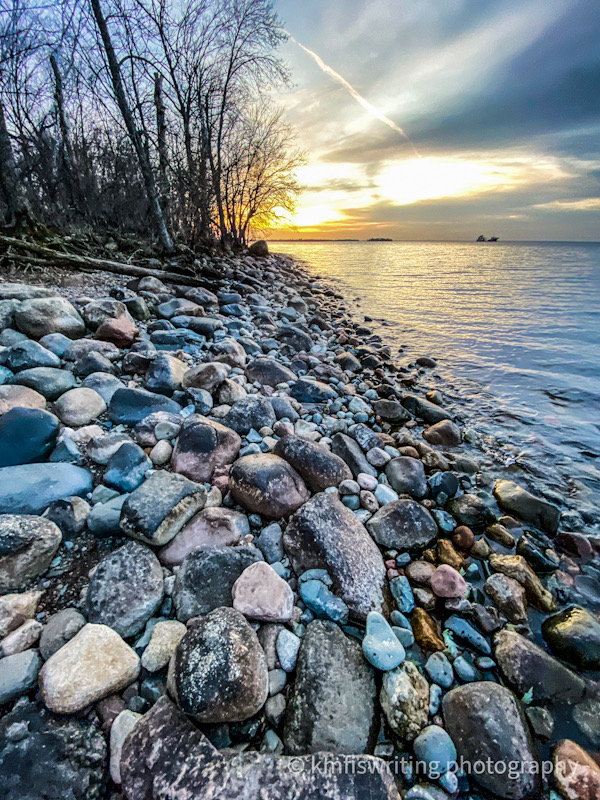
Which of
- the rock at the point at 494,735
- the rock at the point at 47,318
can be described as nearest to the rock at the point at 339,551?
the rock at the point at 494,735

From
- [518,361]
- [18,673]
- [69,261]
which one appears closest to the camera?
[18,673]

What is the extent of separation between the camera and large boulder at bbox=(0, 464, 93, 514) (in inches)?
66.6

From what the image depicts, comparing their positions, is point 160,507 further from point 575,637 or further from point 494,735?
point 575,637

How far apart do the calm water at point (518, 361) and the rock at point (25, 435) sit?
3.63m

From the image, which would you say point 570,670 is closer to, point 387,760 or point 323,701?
point 387,760

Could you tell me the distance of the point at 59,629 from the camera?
1330mm

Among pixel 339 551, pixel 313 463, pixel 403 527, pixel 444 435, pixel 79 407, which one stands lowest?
pixel 444 435

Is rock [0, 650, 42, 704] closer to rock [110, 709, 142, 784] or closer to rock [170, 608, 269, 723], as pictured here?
rock [110, 709, 142, 784]

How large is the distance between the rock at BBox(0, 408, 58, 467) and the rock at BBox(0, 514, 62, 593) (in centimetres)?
53

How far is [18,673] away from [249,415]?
1812 millimetres

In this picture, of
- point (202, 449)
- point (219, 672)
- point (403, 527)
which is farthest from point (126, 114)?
point (219, 672)

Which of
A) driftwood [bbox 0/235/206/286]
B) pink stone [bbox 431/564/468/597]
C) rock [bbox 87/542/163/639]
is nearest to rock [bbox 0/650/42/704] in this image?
rock [bbox 87/542/163/639]

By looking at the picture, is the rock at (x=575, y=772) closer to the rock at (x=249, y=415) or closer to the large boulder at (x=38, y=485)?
the rock at (x=249, y=415)

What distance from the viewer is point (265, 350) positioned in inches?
194
